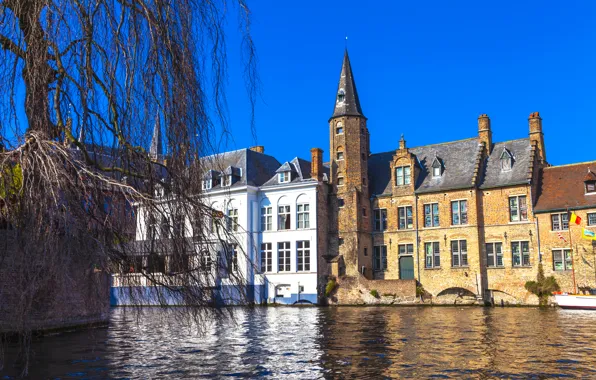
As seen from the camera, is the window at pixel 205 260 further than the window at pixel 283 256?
No

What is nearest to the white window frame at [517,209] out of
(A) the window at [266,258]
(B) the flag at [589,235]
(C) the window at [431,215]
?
(B) the flag at [589,235]

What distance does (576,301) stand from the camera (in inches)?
1180

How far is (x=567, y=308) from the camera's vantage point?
100 feet

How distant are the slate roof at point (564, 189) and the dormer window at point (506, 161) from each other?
1.96 meters

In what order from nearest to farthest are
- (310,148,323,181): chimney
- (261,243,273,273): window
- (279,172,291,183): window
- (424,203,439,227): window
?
(424,203,439,227): window < (261,243,273,273): window < (310,148,323,181): chimney < (279,172,291,183): window

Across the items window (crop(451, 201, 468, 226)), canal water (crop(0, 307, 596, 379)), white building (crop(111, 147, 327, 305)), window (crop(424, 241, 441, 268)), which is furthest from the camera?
white building (crop(111, 147, 327, 305))

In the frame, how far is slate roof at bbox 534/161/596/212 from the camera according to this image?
33.1 metres

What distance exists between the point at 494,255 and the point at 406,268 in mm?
5787

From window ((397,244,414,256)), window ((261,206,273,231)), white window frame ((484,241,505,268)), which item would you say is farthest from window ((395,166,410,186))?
window ((261,206,273,231))

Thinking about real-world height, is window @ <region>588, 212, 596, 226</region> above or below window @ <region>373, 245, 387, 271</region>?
above

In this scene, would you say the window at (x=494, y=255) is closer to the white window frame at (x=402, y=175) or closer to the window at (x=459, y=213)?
the window at (x=459, y=213)

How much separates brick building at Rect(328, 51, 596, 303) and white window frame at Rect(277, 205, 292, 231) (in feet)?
9.19

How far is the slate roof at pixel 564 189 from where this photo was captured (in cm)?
3312

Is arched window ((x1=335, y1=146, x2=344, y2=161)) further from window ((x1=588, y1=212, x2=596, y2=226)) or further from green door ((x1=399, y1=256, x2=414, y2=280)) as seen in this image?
window ((x1=588, y1=212, x2=596, y2=226))
